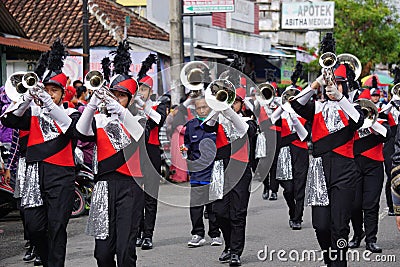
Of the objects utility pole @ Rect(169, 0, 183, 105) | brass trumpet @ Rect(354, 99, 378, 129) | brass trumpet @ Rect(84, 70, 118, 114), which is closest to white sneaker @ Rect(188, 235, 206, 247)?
brass trumpet @ Rect(354, 99, 378, 129)

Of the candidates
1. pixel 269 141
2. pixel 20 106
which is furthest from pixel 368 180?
pixel 269 141

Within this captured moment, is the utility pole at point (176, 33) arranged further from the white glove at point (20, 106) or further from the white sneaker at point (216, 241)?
the white glove at point (20, 106)

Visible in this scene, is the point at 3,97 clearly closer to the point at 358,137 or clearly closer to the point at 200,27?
the point at 358,137

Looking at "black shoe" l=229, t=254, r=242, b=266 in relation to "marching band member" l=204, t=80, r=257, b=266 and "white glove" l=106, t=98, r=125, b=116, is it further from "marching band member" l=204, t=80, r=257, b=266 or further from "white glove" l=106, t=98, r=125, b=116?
"white glove" l=106, t=98, r=125, b=116

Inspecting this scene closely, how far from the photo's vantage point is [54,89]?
8.02 meters

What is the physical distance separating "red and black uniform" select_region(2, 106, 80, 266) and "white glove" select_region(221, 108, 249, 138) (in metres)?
1.65

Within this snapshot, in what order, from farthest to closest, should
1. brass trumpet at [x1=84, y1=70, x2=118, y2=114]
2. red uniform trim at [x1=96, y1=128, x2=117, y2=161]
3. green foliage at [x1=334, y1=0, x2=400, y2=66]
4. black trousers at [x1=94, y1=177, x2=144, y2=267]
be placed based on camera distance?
1. green foliage at [x1=334, y1=0, x2=400, y2=66]
2. red uniform trim at [x1=96, y1=128, x2=117, y2=161]
3. black trousers at [x1=94, y1=177, x2=144, y2=267]
4. brass trumpet at [x1=84, y1=70, x2=118, y2=114]

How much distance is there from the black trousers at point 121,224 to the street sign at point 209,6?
1335cm

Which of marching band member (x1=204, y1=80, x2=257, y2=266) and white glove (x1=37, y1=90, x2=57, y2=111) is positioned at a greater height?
white glove (x1=37, y1=90, x2=57, y2=111)

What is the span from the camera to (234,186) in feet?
30.3

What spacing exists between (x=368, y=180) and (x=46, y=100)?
13.8ft

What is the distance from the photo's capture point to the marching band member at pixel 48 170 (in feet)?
25.2

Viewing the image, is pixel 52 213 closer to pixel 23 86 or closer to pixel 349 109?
pixel 23 86

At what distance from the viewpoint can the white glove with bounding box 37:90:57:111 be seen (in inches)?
292
